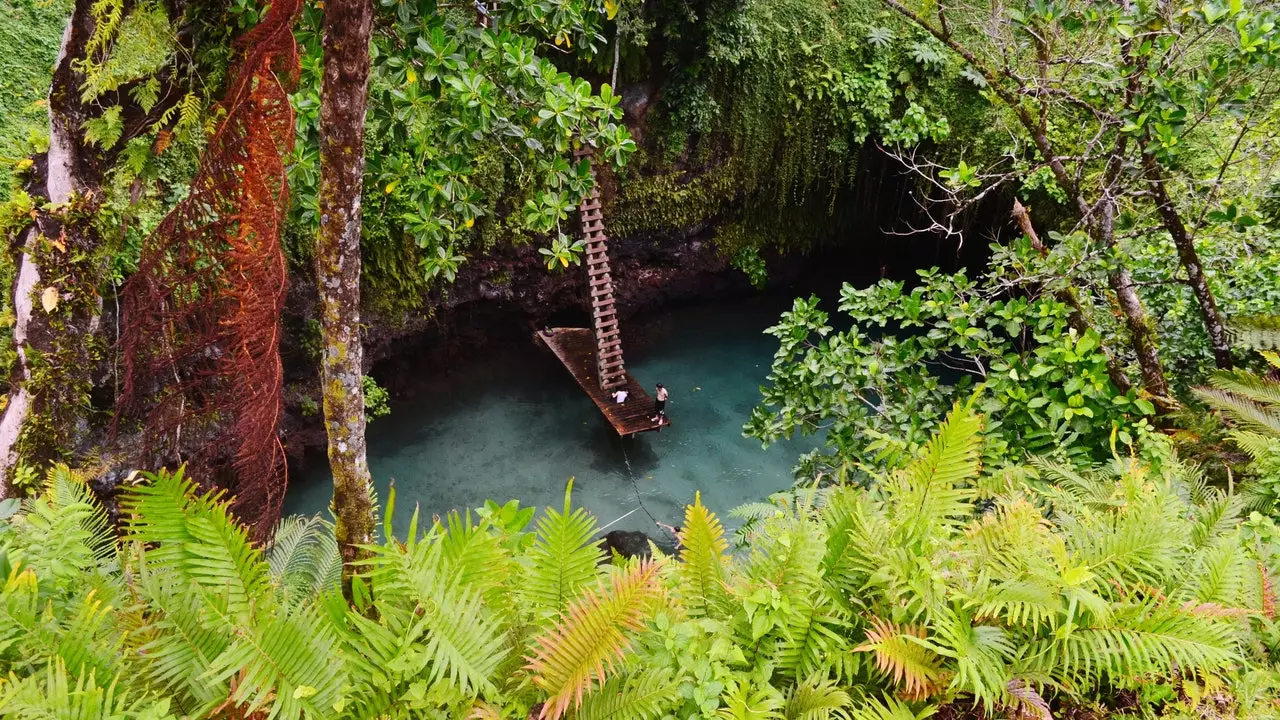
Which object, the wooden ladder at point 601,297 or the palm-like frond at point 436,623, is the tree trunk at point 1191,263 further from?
the wooden ladder at point 601,297

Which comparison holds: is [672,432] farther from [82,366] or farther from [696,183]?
[82,366]

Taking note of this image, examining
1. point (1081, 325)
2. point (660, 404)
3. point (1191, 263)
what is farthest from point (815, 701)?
point (660, 404)

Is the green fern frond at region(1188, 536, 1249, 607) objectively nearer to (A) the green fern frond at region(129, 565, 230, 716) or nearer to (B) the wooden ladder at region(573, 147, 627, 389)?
(A) the green fern frond at region(129, 565, 230, 716)

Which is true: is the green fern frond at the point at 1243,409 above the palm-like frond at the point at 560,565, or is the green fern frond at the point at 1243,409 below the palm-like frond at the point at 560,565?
above

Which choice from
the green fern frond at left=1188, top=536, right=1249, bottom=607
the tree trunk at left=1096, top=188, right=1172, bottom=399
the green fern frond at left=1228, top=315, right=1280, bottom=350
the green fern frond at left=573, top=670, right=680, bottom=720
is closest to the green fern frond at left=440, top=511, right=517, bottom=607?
the green fern frond at left=573, top=670, right=680, bottom=720

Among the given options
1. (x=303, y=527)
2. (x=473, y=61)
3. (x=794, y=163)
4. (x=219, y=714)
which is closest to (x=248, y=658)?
(x=219, y=714)

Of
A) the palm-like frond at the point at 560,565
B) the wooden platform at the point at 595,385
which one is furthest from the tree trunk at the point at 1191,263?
the wooden platform at the point at 595,385
